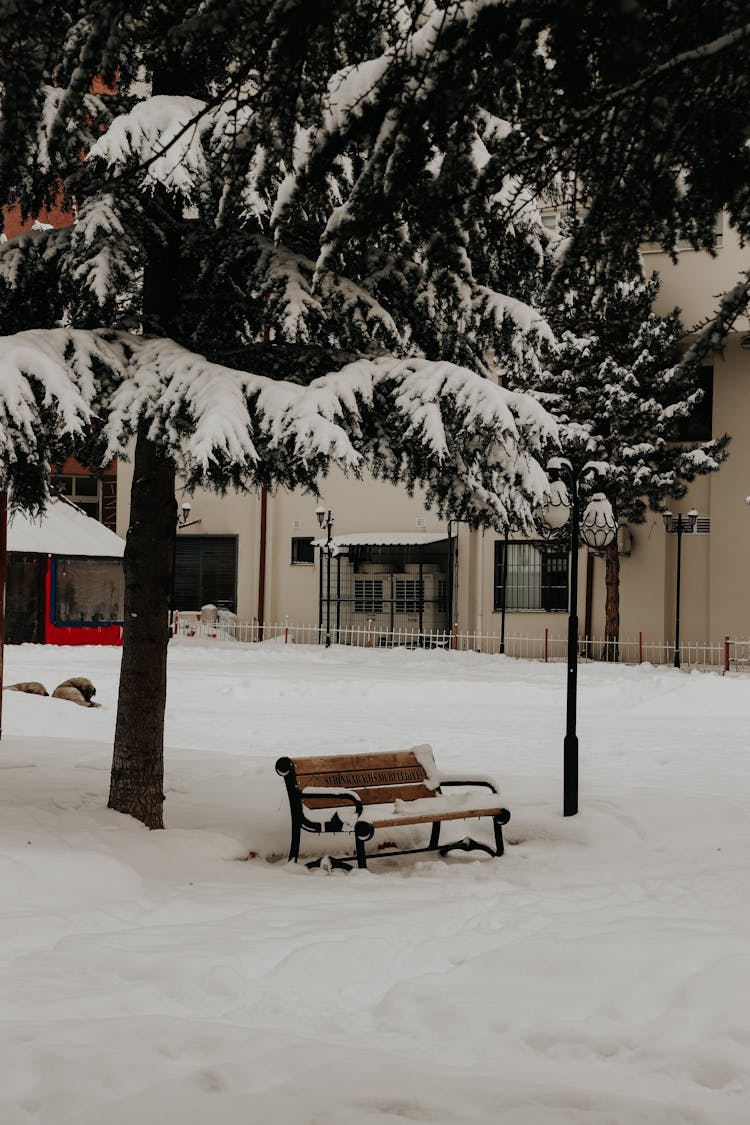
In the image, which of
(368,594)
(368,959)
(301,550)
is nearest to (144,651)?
(368,959)

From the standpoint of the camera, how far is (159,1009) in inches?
182

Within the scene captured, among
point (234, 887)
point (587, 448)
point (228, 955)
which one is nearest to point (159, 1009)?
point (228, 955)

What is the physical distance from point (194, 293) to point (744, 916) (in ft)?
19.1

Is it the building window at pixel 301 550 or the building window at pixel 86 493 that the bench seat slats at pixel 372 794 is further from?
the building window at pixel 86 493

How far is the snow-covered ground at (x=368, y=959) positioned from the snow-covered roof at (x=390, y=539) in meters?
20.1

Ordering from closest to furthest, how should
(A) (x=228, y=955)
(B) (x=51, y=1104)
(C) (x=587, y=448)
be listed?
(B) (x=51, y=1104) → (A) (x=228, y=955) → (C) (x=587, y=448)

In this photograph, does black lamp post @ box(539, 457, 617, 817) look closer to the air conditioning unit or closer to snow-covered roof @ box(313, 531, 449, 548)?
snow-covered roof @ box(313, 531, 449, 548)

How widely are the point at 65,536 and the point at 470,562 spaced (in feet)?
37.7

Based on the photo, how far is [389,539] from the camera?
32125mm

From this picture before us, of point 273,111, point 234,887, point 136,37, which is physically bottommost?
point 234,887

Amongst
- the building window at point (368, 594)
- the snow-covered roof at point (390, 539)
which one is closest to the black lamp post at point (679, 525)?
the snow-covered roof at point (390, 539)

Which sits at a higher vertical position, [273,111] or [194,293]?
[194,293]

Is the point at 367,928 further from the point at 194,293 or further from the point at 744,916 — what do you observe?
the point at 194,293

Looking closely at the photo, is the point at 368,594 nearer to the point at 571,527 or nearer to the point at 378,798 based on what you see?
the point at 571,527
